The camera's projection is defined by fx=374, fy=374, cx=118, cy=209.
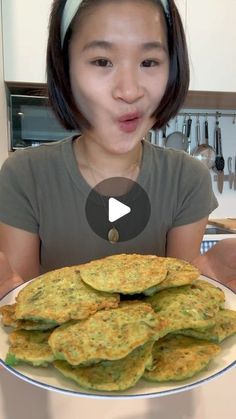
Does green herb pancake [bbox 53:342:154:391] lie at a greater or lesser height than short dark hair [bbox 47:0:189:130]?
lesser

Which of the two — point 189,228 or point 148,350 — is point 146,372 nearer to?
point 148,350

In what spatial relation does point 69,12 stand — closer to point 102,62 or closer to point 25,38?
point 102,62

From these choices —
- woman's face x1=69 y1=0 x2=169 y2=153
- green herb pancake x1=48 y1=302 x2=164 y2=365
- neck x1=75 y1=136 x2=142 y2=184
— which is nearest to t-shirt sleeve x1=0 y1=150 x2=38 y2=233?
neck x1=75 y1=136 x2=142 y2=184

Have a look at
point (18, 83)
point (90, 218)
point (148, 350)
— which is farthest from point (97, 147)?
point (18, 83)

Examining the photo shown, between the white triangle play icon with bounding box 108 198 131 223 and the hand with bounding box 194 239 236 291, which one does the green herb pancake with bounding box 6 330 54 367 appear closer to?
the hand with bounding box 194 239 236 291

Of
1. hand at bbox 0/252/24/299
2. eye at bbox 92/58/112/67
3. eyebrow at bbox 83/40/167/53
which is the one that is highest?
eyebrow at bbox 83/40/167/53

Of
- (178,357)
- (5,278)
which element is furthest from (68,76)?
(178,357)
